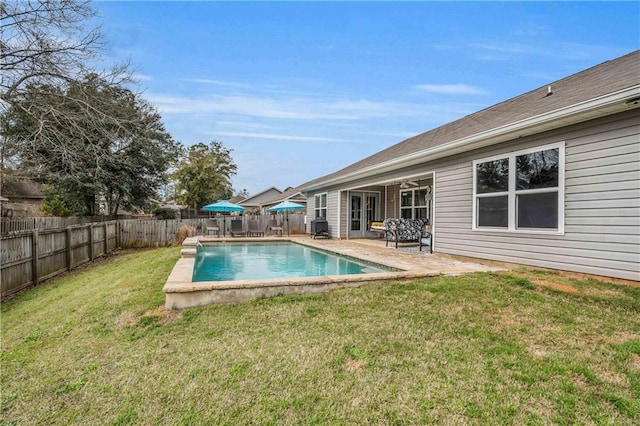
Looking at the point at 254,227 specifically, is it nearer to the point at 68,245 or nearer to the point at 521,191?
the point at 68,245

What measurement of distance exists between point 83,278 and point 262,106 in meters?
12.7

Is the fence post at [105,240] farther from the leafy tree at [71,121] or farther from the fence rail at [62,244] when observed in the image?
the leafy tree at [71,121]

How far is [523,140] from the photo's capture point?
625cm

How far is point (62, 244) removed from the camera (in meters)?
8.90

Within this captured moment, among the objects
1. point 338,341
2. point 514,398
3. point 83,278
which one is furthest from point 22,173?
point 514,398

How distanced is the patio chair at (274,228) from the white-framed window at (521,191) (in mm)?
11830

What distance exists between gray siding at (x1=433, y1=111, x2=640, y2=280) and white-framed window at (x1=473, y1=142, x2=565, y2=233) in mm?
140

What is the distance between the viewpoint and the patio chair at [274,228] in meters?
17.7

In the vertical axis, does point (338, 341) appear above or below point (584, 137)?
below

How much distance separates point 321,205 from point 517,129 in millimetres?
11622

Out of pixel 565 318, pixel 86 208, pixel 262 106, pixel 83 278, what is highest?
pixel 262 106

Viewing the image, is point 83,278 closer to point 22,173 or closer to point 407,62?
point 22,173

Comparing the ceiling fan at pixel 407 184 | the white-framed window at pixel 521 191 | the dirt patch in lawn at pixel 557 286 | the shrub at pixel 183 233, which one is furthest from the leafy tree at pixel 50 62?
the ceiling fan at pixel 407 184

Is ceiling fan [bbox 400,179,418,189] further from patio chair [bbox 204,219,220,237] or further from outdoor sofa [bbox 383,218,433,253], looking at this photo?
patio chair [bbox 204,219,220,237]
